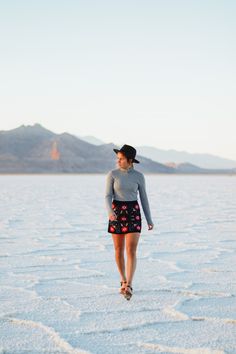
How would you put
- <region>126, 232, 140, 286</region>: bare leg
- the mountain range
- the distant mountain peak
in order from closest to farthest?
<region>126, 232, 140, 286</region>: bare leg < the mountain range < the distant mountain peak

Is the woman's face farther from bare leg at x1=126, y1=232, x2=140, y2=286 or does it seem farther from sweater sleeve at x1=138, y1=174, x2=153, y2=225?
bare leg at x1=126, y1=232, x2=140, y2=286

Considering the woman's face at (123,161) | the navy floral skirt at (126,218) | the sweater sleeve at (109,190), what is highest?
the woman's face at (123,161)

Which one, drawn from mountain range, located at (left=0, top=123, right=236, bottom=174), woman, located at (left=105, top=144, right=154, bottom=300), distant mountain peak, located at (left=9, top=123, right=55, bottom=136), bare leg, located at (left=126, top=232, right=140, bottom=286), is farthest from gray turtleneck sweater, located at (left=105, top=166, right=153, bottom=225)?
distant mountain peak, located at (left=9, top=123, right=55, bottom=136)

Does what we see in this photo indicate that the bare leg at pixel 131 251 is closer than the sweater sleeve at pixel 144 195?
Yes

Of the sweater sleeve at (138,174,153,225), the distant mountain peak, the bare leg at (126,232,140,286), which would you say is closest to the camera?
the bare leg at (126,232,140,286)

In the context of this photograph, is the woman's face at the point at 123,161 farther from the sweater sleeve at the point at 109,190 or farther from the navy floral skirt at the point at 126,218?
the navy floral skirt at the point at 126,218

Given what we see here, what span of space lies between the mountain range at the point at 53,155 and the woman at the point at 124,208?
11118 centimetres

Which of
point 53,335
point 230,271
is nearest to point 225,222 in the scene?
point 230,271

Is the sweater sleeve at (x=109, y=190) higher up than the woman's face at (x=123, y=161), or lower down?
lower down

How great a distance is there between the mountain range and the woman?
365 ft

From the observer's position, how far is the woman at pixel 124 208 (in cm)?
432

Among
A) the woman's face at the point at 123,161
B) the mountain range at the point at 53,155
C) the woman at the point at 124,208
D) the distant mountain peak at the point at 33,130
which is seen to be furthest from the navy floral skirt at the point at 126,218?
the distant mountain peak at the point at 33,130

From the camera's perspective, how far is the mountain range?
120250 millimetres

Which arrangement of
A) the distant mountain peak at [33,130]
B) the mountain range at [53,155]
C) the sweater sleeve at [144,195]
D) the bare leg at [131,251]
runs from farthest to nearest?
the distant mountain peak at [33,130] → the mountain range at [53,155] → the sweater sleeve at [144,195] → the bare leg at [131,251]
